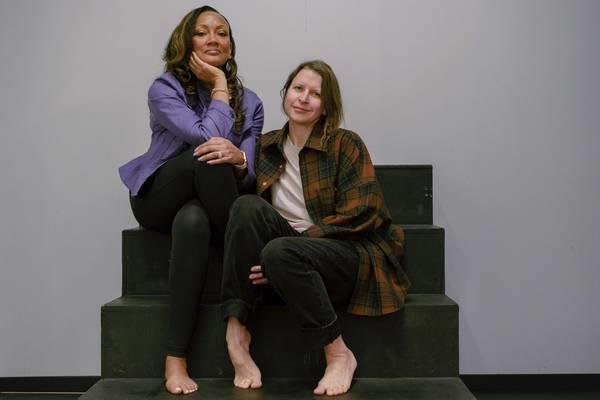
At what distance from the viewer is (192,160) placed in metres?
1.80

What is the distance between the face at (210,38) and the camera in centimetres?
201

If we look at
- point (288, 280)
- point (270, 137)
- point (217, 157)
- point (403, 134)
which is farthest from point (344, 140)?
point (403, 134)

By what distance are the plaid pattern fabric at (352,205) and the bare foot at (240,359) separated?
31 centimetres

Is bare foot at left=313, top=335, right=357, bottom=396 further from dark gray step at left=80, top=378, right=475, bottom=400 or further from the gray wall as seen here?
the gray wall

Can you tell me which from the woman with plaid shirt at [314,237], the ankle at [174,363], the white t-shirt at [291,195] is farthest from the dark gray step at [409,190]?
the ankle at [174,363]

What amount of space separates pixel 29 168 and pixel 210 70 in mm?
947

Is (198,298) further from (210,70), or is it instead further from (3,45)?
(3,45)

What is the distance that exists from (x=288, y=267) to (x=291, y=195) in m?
0.34

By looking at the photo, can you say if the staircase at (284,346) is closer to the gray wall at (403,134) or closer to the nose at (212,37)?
the gray wall at (403,134)

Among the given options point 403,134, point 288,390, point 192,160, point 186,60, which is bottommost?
point 288,390

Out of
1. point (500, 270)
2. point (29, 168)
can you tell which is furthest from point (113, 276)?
point (500, 270)

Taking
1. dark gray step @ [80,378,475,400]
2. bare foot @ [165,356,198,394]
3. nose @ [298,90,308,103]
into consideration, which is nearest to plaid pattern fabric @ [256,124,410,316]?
nose @ [298,90,308,103]

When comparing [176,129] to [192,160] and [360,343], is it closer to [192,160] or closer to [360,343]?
[192,160]

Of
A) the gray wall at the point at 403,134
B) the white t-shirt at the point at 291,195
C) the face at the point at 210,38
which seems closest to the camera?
the white t-shirt at the point at 291,195
